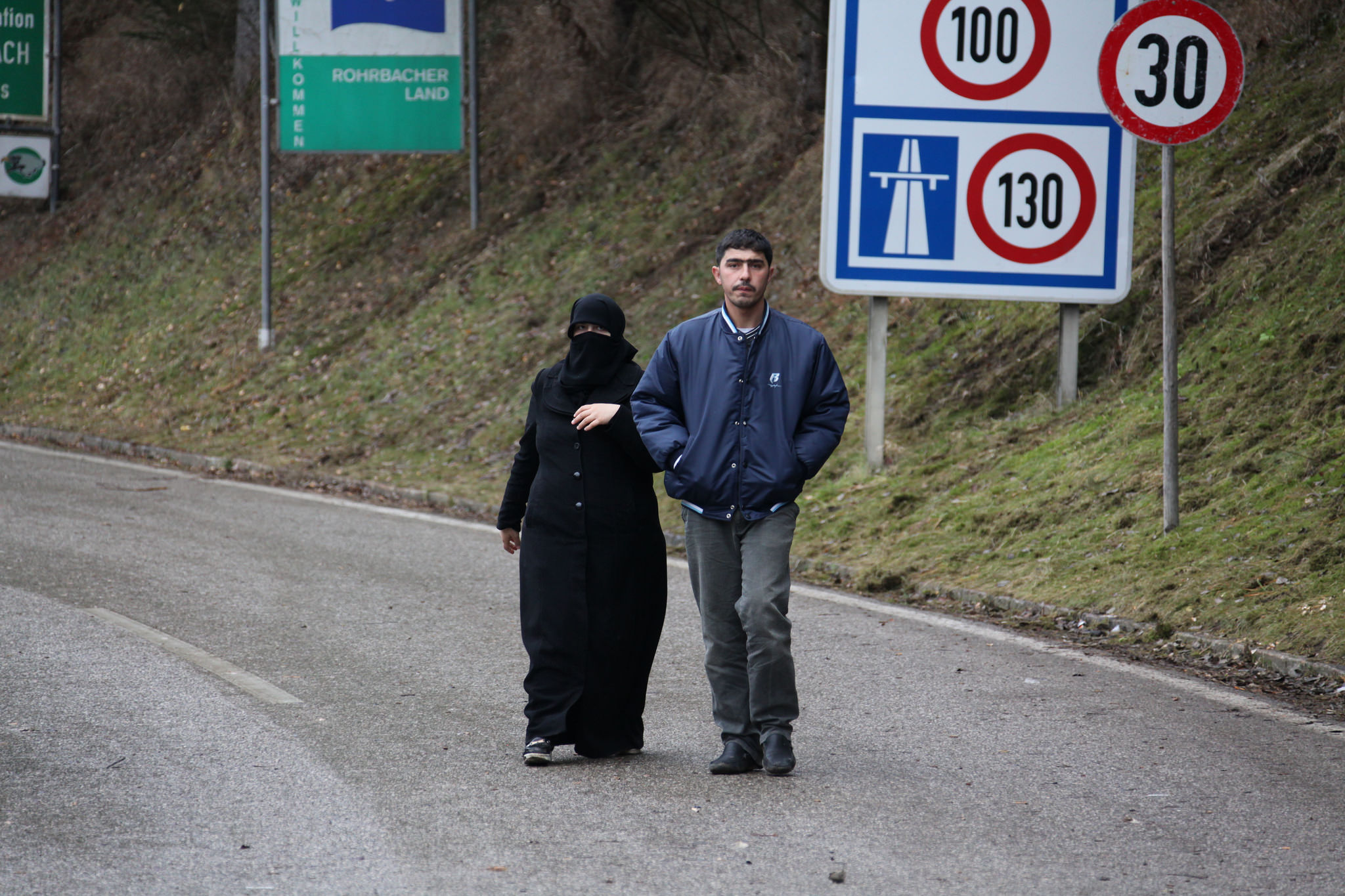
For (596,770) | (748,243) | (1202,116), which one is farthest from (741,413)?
(1202,116)

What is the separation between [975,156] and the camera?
11.6 metres

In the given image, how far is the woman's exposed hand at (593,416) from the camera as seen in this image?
5.54m

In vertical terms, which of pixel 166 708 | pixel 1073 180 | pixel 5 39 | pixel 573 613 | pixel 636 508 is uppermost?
pixel 5 39

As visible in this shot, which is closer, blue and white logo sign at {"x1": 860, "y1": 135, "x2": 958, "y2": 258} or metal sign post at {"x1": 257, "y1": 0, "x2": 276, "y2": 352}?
blue and white logo sign at {"x1": 860, "y1": 135, "x2": 958, "y2": 258}

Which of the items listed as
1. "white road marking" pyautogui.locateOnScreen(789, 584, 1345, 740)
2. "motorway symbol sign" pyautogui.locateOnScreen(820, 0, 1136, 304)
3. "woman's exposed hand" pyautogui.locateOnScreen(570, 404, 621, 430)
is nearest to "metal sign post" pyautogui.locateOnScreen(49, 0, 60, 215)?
"motorway symbol sign" pyautogui.locateOnScreen(820, 0, 1136, 304)

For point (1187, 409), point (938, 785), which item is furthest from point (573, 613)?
point (1187, 409)

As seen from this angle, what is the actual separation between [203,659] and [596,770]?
264 cm

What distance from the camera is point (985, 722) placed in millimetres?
6062

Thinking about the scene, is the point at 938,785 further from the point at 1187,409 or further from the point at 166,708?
the point at 1187,409

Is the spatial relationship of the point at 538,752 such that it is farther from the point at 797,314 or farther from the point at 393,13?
the point at 393,13

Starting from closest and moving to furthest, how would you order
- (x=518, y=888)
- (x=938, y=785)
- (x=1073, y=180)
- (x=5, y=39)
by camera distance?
(x=518, y=888), (x=938, y=785), (x=1073, y=180), (x=5, y=39)

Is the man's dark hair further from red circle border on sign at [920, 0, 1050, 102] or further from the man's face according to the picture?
red circle border on sign at [920, 0, 1050, 102]

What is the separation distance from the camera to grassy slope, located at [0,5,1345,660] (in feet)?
28.8

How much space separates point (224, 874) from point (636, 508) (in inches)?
84.5
